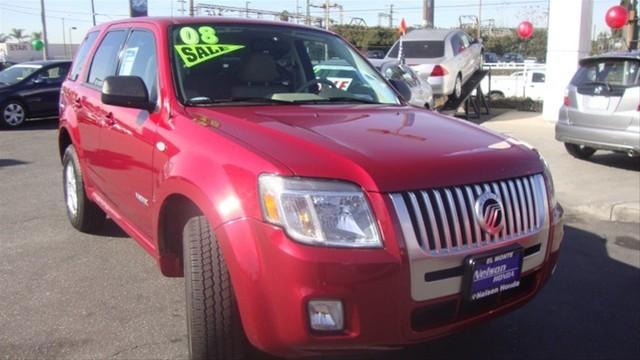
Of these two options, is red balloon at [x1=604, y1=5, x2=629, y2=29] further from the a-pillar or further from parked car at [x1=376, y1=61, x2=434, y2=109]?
parked car at [x1=376, y1=61, x2=434, y2=109]

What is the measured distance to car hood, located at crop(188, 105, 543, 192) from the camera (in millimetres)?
2549

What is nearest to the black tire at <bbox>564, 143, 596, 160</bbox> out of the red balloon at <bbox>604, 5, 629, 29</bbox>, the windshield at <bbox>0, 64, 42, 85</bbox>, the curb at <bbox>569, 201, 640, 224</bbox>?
the curb at <bbox>569, 201, 640, 224</bbox>

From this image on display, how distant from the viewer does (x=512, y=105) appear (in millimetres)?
18219

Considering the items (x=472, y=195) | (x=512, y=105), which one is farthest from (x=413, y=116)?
(x=512, y=105)

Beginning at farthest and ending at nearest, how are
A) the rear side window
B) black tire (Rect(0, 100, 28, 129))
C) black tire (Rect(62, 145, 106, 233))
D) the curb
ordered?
1. black tire (Rect(0, 100, 28, 129))
2. the rear side window
3. the curb
4. black tire (Rect(62, 145, 106, 233))

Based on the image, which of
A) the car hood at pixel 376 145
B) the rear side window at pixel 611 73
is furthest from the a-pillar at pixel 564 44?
the car hood at pixel 376 145

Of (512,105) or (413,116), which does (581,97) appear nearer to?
(413,116)

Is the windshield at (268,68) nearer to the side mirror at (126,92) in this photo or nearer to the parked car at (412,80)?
the side mirror at (126,92)

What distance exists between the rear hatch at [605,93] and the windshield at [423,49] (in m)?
7.00

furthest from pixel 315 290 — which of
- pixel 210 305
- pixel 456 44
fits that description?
pixel 456 44

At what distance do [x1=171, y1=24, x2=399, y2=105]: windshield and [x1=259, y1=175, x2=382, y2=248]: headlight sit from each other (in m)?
1.25

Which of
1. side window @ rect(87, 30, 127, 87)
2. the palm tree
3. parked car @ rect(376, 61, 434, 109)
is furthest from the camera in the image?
the palm tree

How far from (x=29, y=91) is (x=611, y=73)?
1175cm

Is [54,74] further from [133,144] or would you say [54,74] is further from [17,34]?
[17,34]
